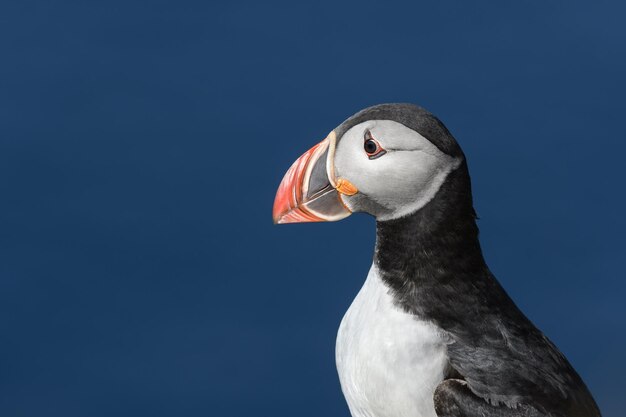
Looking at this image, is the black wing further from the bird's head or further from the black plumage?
the bird's head

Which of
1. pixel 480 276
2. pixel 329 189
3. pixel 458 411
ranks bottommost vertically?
pixel 458 411

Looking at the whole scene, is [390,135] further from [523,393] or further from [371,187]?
[523,393]

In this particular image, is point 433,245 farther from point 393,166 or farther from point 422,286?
point 393,166

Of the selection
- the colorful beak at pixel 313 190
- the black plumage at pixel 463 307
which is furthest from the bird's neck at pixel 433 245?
the colorful beak at pixel 313 190

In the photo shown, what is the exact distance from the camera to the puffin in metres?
3.91

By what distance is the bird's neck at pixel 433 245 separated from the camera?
156 inches

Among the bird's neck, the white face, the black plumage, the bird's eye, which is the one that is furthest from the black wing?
the bird's eye

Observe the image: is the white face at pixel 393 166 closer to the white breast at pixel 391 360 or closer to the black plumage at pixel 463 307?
the black plumage at pixel 463 307

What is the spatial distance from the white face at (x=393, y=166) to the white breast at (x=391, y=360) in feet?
0.72

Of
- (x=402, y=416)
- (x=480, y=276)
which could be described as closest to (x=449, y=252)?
(x=480, y=276)

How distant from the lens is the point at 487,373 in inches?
157

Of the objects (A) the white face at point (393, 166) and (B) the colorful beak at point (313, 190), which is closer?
(A) the white face at point (393, 166)

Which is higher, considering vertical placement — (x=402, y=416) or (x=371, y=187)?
(x=371, y=187)

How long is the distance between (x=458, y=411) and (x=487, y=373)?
0.13m
